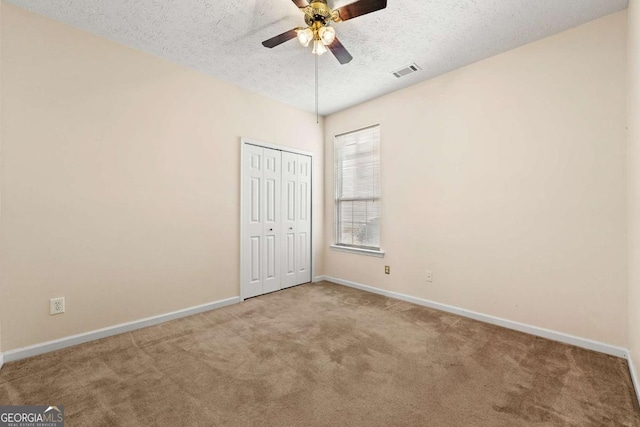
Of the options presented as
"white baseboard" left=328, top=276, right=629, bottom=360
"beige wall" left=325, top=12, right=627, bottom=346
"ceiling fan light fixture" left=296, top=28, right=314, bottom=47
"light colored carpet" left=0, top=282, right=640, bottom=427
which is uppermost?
"ceiling fan light fixture" left=296, top=28, right=314, bottom=47

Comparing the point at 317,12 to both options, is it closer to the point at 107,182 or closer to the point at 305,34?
the point at 305,34

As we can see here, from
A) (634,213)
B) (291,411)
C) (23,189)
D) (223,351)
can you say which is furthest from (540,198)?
(23,189)

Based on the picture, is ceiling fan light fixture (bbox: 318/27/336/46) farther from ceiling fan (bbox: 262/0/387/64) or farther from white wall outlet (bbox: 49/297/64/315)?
white wall outlet (bbox: 49/297/64/315)

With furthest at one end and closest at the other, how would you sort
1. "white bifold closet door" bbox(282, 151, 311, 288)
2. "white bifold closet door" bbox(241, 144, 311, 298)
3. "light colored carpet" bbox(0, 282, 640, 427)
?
"white bifold closet door" bbox(282, 151, 311, 288)
"white bifold closet door" bbox(241, 144, 311, 298)
"light colored carpet" bbox(0, 282, 640, 427)

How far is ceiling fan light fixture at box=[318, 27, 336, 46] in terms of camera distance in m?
2.14

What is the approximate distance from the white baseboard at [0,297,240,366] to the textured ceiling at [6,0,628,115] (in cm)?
273

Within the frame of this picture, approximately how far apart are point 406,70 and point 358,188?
66.7 inches

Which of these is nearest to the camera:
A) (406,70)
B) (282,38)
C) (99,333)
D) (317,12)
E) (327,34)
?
(317,12)

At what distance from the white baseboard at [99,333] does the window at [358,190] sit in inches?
82.3

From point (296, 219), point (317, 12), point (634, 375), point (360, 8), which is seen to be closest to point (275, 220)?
point (296, 219)

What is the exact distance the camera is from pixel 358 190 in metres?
4.24

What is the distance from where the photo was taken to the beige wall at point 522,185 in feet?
7.55

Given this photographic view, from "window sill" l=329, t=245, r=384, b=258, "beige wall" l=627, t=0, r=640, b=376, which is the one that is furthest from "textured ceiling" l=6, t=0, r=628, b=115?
"window sill" l=329, t=245, r=384, b=258

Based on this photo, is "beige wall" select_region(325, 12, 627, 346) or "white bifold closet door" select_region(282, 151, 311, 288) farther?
"white bifold closet door" select_region(282, 151, 311, 288)
